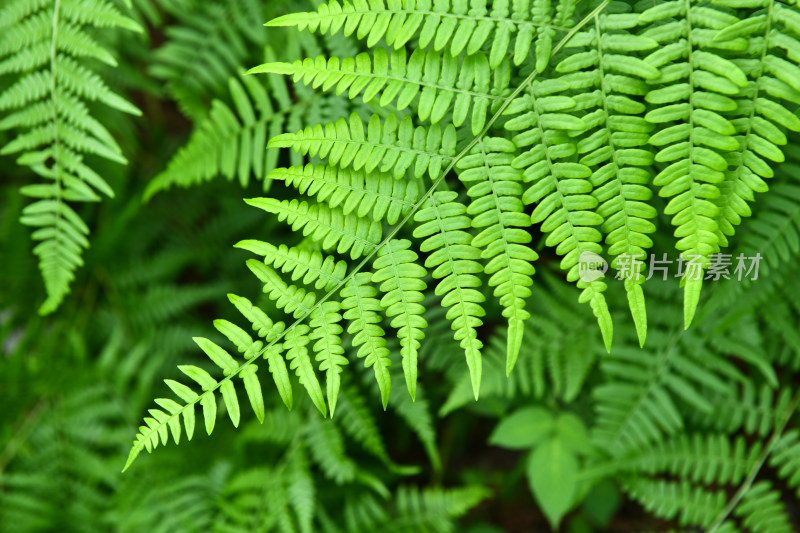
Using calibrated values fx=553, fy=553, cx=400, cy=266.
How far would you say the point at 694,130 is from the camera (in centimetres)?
131

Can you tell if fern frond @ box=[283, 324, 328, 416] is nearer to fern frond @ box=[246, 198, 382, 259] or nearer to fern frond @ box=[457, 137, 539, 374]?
fern frond @ box=[246, 198, 382, 259]

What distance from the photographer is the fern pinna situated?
1.30 metres

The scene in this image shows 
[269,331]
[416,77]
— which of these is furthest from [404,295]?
[416,77]

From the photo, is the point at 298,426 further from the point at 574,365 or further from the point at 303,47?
the point at 303,47

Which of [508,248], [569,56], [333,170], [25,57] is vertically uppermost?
[25,57]

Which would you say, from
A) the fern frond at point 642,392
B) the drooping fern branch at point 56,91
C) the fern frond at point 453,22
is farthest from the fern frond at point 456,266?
the drooping fern branch at point 56,91

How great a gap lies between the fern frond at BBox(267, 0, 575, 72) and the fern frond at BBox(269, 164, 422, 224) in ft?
1.15

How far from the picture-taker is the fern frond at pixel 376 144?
1.46 m

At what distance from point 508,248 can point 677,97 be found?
54 centimetres

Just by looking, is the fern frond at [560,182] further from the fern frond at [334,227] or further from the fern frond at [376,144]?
the fern frond at [334,227]

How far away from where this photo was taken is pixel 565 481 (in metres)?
2.12

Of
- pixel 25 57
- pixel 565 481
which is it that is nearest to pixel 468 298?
pixel 565 481

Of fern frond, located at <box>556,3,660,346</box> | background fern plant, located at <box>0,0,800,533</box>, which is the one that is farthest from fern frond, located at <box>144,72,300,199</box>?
fern frond, located at <box>556,3,660,346</box>

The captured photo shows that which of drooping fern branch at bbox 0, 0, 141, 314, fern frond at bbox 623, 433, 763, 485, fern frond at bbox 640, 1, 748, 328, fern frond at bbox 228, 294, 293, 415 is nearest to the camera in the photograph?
fern frond at bbox 640, 1, 748, 328
